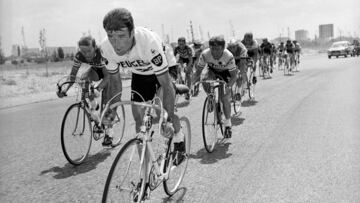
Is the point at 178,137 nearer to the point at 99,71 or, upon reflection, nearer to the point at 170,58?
the point at 170,58

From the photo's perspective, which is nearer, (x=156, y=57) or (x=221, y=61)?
(x=156, y=57)

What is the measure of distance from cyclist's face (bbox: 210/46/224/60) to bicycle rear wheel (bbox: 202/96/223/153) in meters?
0.89

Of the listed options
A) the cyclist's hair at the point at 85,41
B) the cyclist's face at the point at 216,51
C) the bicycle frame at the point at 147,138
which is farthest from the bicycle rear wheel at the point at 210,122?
the bicycle frame at the point at 147,138

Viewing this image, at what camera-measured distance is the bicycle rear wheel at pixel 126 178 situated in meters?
3.24

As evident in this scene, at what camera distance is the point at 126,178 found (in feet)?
11.2

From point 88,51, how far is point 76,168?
6.00 feet

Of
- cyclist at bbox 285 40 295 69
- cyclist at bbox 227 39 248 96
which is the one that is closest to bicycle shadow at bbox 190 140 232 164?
cyclist at bbox 227 39 248 96

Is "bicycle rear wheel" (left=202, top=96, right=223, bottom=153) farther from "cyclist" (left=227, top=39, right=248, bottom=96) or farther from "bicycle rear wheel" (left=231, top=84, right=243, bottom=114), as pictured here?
"cyclist" (left=227, top=39, right=248, bottom=96)

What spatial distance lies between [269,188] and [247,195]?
36cm

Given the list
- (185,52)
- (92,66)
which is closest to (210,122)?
(92,66)

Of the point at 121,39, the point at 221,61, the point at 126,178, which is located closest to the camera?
the point at 126,178

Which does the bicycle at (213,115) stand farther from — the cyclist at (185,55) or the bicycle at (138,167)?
the cyclist at (185,55)

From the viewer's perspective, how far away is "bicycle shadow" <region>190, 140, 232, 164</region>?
6.16m

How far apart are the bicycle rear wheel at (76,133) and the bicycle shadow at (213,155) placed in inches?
64.6
